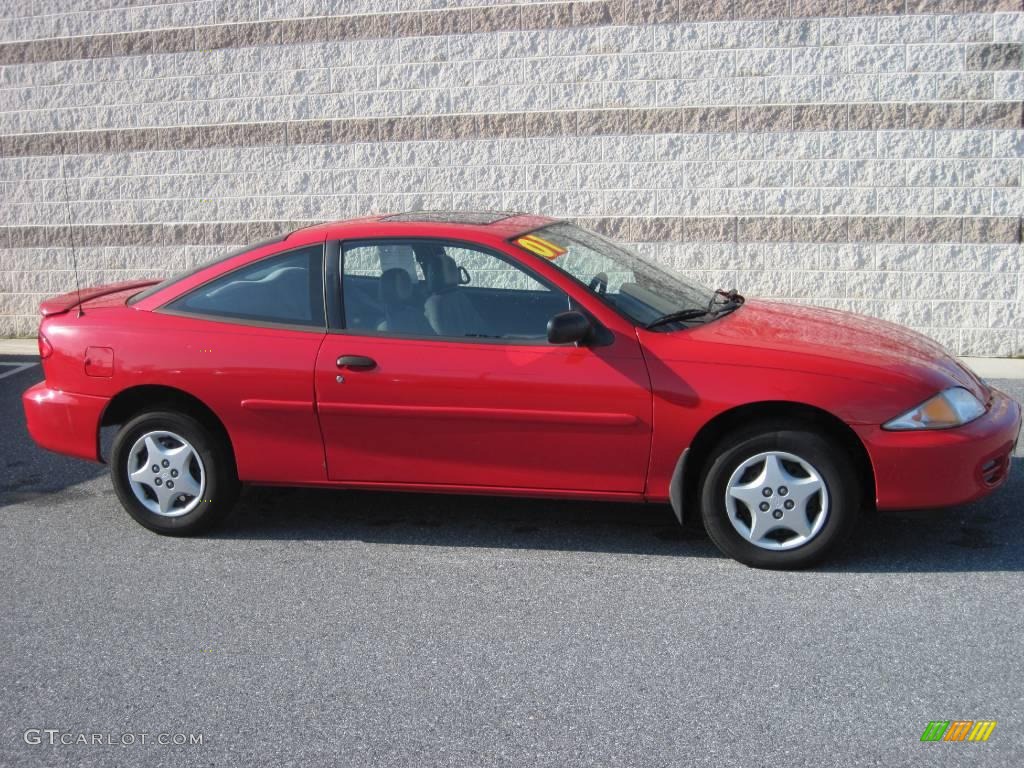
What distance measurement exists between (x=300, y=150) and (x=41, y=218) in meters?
2.79

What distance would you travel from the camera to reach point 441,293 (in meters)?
5.45

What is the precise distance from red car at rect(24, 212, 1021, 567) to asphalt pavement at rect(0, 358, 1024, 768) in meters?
0.32

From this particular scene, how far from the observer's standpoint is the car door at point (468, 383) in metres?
5.09

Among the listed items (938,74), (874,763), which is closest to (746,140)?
(938,74)

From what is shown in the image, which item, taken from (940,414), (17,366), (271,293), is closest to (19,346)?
(17,366)

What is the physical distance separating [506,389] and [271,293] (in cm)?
127

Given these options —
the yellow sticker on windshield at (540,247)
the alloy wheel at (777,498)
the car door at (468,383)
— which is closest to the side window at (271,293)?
the car door at (468,383)

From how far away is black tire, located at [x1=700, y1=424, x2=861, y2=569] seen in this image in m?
4.89

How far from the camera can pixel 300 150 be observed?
10578 millimetres

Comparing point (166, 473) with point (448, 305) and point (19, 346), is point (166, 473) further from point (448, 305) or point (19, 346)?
point (19, 346)

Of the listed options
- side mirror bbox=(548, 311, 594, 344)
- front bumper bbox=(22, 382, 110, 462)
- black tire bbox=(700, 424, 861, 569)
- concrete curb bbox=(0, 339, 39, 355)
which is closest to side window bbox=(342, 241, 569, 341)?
side mirror bbox=(548, 311, 594, 344)

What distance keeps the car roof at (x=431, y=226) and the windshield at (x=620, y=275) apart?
4.6 inches

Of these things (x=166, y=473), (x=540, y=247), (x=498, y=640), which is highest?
(x=540, y=247)

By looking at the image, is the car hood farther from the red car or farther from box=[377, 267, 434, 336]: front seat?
box=[377, 267, 434, 336]: front seat
